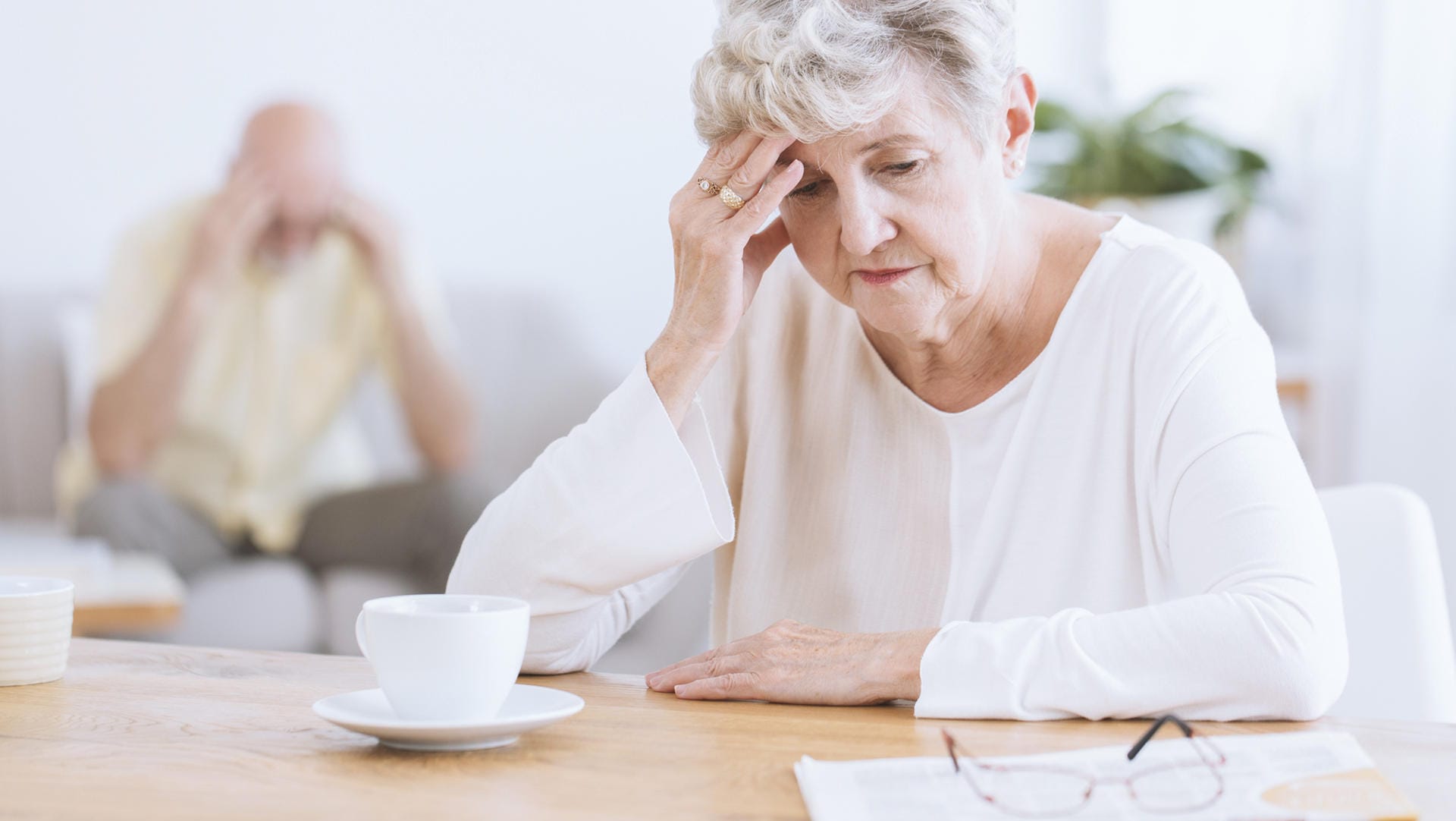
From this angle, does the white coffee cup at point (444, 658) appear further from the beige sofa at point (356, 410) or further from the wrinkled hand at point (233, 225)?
the wrinkled hand at point (233, 225)

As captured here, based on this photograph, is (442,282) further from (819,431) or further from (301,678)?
(301,678)

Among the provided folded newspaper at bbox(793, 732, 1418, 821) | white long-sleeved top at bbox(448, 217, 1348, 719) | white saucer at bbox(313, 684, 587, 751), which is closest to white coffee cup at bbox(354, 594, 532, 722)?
white saucer at bbox(313, 684, 587, 751)

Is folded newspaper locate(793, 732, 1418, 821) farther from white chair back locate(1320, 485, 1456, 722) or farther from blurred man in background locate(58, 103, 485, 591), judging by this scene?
blurred man in background locate(58, 103, 485, 591)

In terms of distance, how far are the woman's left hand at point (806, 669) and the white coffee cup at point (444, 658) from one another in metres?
0.21

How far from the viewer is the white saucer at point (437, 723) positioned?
752 mm

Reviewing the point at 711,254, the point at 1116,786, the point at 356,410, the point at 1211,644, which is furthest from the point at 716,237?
the point at 356,410

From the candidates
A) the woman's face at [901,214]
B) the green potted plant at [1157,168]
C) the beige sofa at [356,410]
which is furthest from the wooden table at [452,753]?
the green potted plant at [1157,168]

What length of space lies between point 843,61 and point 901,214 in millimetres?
145

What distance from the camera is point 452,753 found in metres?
0.77

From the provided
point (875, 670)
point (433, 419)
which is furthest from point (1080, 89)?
point (875, 670)

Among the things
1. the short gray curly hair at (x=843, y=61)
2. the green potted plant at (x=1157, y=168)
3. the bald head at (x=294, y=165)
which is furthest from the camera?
the green potted plant at (x=1157, y=168)

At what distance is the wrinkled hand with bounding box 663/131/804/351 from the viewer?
1.18 m

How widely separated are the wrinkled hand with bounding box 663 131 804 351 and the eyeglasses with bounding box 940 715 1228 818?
55 centimetres

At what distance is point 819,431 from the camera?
142cm
